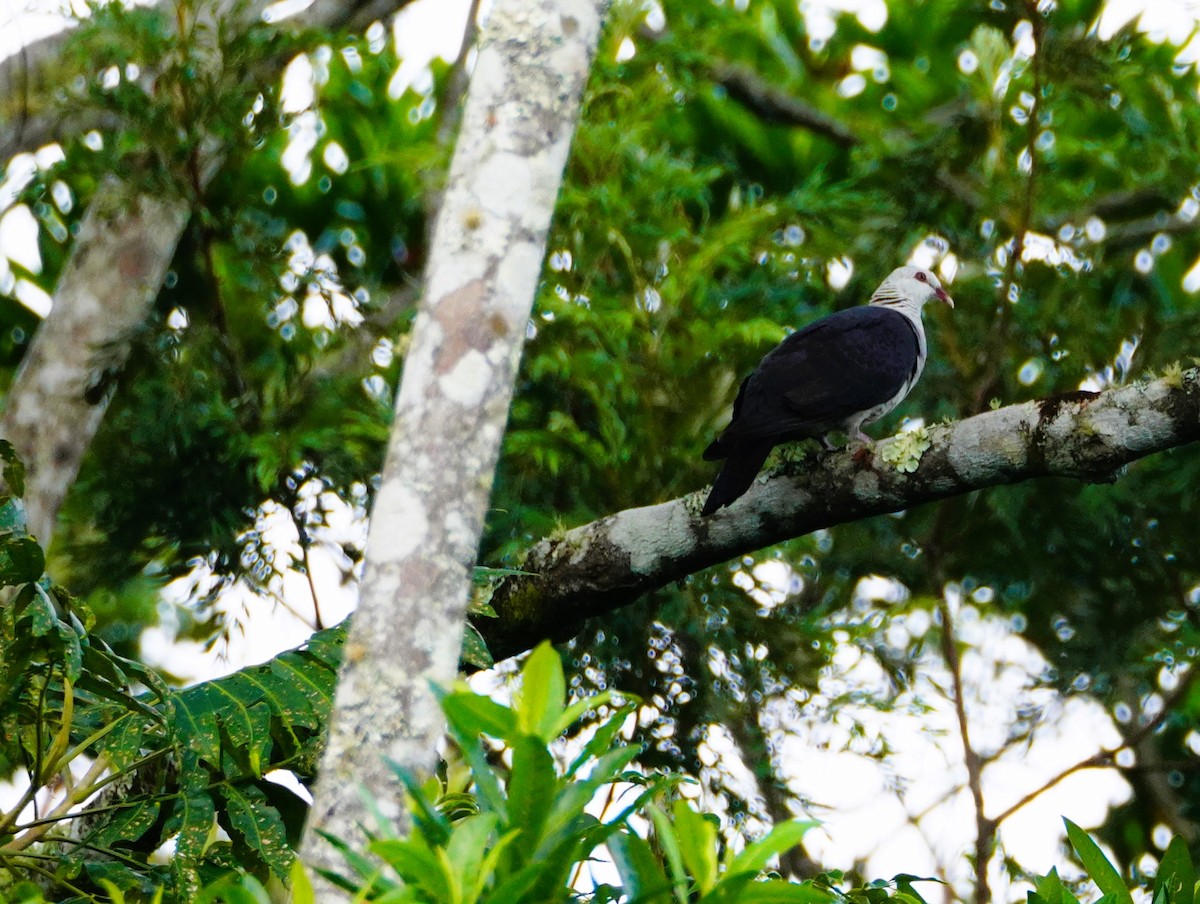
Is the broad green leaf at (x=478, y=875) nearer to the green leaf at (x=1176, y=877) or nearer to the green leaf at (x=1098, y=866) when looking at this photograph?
the green leaf at (x=1098, y=866)

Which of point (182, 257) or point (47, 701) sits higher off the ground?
point (182, 257)

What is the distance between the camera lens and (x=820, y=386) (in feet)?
12.1

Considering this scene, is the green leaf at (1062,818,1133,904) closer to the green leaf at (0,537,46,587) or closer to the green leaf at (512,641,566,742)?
the green leaf at (512,641,566,742)

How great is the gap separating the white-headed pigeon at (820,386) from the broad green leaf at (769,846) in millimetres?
1621

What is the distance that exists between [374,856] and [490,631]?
1.79 meters

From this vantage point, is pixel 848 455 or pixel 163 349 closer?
pixel 848 455

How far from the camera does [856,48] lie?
21.2 feet

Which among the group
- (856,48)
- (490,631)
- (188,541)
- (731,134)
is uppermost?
(856,48)

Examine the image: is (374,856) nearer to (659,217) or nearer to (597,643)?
(597,643)

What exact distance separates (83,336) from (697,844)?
11.9 ft

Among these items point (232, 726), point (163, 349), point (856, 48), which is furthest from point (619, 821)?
point (856, 48)

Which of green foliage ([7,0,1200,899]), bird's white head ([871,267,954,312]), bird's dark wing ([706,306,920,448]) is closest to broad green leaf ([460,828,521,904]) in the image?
bird's dark wing ([706,306,920,448])

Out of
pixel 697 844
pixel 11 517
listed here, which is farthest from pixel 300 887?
pixel 11 517

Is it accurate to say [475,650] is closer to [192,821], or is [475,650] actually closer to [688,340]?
[192,821]
